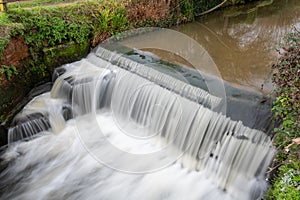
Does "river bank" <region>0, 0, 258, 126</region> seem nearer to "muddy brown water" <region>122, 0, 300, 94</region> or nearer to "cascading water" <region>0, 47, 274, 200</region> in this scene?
"cascading water" <region>0, 47, 274, 200</region>

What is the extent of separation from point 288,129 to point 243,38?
19.0 ft

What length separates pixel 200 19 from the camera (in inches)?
420

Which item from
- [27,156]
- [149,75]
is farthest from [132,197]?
[149,75]

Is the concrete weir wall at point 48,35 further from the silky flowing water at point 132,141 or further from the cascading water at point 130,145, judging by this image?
the cascading water at point 130,145

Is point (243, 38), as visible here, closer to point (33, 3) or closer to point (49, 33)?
point (49, 33)

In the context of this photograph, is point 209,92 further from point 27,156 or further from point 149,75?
point 27,156

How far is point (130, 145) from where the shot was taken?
18.0 ft

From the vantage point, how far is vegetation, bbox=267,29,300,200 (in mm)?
2990

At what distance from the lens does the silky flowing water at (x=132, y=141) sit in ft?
14.3

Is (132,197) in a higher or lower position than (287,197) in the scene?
lower

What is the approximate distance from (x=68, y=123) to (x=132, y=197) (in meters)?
2.49

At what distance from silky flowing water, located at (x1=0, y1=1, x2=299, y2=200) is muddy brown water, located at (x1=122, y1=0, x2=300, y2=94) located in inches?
3.3

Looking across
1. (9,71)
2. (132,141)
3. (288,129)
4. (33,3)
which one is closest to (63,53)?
(9,71)

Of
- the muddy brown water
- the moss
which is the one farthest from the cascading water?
the muddy brown water
